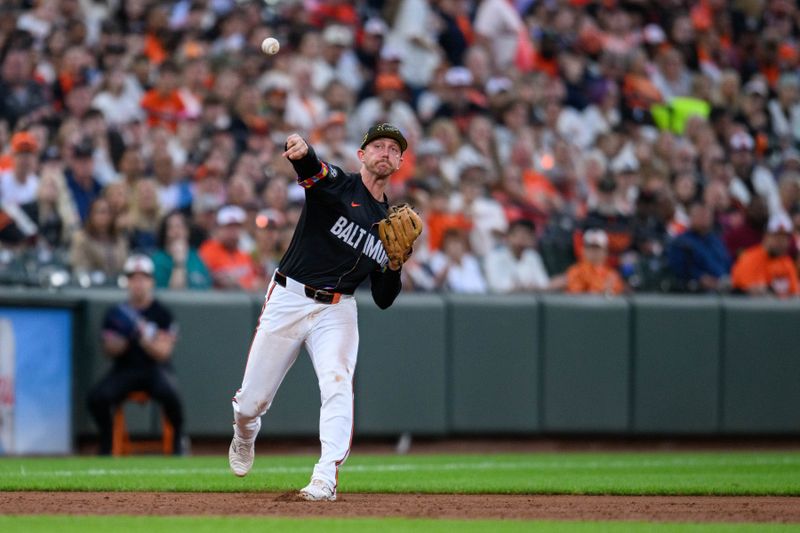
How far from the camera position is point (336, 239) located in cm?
740

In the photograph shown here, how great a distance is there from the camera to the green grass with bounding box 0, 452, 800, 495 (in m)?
8.29

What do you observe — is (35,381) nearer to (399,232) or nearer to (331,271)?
(331,271)

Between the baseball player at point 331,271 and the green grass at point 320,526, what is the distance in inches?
43.2

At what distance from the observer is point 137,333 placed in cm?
1174

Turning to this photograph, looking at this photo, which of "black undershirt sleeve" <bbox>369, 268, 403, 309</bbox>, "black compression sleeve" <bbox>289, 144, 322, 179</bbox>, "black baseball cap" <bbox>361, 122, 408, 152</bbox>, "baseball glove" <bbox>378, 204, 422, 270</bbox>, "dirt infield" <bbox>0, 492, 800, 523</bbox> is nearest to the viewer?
"dirt infield" <bbox>0, 492, 800, 523</bbox>

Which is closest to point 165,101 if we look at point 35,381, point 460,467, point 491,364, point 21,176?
point 21,176

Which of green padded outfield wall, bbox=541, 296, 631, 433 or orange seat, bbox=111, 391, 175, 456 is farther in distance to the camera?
green padded outfield wall, bbox=541, 296, 631, 433

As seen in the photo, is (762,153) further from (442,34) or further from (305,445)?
(305,445)

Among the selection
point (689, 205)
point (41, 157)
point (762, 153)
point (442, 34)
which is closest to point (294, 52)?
point (442, 34)

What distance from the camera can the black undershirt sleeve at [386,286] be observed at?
751 centimetres

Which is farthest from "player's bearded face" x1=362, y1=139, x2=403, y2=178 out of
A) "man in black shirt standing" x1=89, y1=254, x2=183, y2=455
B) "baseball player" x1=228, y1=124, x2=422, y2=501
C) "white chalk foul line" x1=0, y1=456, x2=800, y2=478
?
"man in black shirt standing" x1=89, y1=254, x2=183, y2=455

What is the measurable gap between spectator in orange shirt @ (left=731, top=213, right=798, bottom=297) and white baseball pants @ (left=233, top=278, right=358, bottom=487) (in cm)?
773

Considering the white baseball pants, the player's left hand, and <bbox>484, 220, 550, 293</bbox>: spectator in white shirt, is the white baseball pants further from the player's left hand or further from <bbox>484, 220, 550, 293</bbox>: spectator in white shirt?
<bbox>484, 220, 550, 293</bbox>: spectator in white shirt

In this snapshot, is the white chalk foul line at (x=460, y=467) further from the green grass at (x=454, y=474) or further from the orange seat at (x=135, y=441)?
the orange seat at (x=135, y=441)
